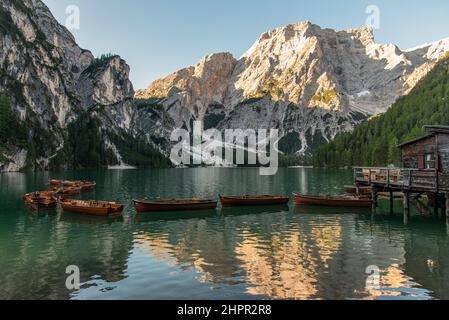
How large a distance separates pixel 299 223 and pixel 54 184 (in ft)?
262

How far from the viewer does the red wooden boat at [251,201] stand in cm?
6088

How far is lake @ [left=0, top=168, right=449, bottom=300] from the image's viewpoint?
21172 millimetres

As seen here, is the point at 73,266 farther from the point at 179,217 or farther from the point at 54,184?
the point at 54,184

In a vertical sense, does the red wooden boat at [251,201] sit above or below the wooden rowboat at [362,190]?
below

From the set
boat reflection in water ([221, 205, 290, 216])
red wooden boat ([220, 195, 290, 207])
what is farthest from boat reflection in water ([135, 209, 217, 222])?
red wooden boat ([220, 195, 290, 207])

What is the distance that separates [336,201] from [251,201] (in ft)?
43.5

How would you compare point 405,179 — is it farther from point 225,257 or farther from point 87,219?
A: point 87,219

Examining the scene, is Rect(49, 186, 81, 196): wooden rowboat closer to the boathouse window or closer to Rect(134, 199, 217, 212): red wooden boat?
Rect(134, 199, 217, 212): red wooden boat

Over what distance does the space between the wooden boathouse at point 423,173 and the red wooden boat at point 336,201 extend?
174cm

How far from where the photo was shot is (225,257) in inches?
1138

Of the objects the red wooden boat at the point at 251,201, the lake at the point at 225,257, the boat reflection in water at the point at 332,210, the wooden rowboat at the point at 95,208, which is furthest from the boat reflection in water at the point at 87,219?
the boat reflection in water at the point at 332,210

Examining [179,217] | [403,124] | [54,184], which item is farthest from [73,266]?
[403,124]

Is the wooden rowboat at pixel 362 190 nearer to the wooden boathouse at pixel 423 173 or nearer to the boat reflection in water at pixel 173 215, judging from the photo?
the wooden boathouse at pixel 423 173
